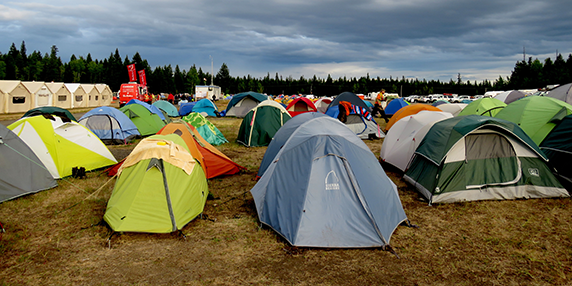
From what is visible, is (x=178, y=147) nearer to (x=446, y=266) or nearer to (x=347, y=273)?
(x=347, y=273)

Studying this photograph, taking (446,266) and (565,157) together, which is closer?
(446,266)

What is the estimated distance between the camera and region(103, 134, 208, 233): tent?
5609 mm

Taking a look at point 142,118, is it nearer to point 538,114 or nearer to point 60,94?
point 538,114

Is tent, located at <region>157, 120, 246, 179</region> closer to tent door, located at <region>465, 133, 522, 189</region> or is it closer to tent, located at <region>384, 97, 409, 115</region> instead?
tent door, located at <region>465, 133, 522, 189</region>

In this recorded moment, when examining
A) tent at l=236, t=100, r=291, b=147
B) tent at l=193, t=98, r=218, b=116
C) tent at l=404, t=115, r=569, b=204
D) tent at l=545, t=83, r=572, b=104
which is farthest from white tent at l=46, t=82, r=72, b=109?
tent at l=545, t=83, r=572, b=104

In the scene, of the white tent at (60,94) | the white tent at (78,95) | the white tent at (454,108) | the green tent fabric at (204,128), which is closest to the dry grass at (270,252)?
the green tent fabric at (204,128)

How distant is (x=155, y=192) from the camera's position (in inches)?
226

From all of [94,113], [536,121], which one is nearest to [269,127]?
[94,113]

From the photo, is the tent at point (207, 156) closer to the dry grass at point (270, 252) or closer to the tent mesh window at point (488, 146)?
the dry grass at point (270, 252)

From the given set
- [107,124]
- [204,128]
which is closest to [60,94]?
[107,124]

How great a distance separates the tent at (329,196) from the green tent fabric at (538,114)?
21.1ft

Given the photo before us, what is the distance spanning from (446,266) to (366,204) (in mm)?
1439

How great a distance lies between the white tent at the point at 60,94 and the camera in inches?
1294

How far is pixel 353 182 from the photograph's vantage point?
562 cm
